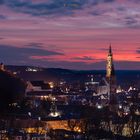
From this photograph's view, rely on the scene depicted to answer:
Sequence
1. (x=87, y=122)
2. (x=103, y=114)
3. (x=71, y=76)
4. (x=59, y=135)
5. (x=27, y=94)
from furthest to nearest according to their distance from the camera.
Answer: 1. (x=71, y=76)
2. (x=27, y=94)
3. (x=103, y=114)
4. (x=87, y=122)
5. (x=59, y=135)

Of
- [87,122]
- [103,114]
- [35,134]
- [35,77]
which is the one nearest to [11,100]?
[103,114]

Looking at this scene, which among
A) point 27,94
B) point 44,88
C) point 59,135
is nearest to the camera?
point 59,135

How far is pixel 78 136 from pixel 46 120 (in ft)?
34.9

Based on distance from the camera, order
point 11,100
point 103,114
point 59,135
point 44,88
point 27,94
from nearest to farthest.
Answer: point 59,135
point 103,114
point 11,100
point 27,94
point 44,88

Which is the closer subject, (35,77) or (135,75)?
(35,77)

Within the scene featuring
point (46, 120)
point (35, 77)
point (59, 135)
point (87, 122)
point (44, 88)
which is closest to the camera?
point (59, 135)

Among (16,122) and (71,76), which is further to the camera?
(71,76)

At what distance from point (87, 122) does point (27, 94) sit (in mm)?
41973

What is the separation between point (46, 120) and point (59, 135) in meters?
10.6

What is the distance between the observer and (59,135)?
3569cm

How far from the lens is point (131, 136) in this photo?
120ft

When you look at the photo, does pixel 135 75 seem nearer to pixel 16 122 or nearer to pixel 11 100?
pixel 11 100

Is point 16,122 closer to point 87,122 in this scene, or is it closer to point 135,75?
point 87,122

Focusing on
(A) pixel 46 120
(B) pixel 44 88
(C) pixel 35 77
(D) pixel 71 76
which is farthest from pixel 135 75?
(A) pixel 46 120
